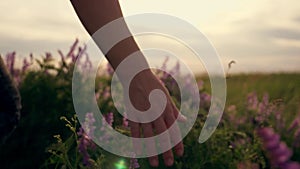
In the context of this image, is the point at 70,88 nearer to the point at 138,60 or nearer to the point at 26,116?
the point at 26,116

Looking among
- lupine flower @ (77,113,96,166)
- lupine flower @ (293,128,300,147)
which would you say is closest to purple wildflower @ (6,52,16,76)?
lupine flower @ (77,113,96,166)

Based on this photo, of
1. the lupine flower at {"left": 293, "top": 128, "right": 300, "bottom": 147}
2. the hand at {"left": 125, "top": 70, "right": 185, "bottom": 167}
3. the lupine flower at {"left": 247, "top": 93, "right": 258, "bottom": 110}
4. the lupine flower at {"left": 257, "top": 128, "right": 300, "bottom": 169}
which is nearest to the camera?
the lupine flower at {"left": 257, "top": 128, "right": 300, "bottom": 169}

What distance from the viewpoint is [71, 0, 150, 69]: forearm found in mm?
1869

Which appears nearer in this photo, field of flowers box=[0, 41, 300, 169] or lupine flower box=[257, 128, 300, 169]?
lupine flower box=[257, 128, 300, 169]

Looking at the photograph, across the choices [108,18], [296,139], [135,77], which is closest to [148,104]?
[135,77]

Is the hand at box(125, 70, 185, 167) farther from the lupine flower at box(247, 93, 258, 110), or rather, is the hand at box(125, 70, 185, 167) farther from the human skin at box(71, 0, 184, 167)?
the lupine flower at box(247, 93, 258, 110)

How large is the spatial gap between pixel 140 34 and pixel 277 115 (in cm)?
133

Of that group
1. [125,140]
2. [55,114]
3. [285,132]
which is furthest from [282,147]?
[285,132]

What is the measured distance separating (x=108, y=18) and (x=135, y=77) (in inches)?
9.5

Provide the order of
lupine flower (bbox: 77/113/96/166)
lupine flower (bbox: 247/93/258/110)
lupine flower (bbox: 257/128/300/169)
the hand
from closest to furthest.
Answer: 1. lupine flower (bbox: 257/128/300/169)
2. the hand
3. lupine flower (bbox: 77/113/96/166)
4. lupine flower (bbox: 247/93/258/110)

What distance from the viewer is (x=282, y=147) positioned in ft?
2.23

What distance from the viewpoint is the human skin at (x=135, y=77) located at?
1.80 m

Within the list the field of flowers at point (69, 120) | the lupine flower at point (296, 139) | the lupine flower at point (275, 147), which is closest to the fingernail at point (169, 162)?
the field of flowers at point (69, 120)

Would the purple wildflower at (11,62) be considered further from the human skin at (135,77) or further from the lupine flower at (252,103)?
the human skin at (135,77)
